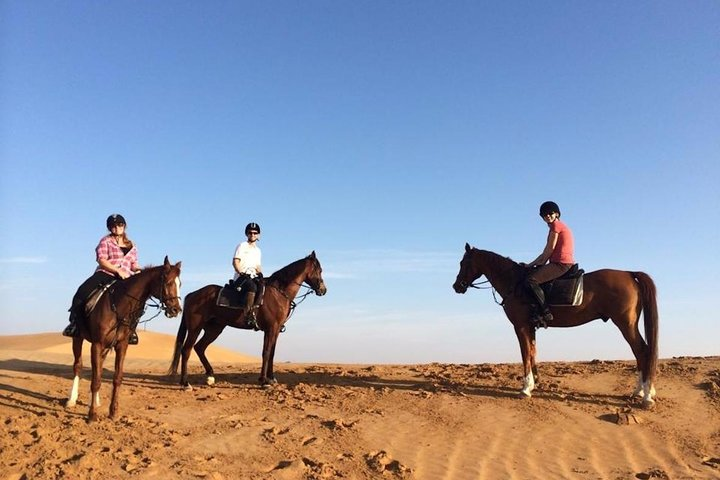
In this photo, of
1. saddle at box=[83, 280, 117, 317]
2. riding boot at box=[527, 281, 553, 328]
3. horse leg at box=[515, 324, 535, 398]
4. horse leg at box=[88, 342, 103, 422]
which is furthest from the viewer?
horse leg at box=[515, 324, 535, 398]

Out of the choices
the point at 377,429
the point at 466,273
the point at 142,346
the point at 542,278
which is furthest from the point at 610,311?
the point at 142,346

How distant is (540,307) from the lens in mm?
10188

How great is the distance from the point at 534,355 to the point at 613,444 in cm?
268

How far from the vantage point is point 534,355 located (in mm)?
10766

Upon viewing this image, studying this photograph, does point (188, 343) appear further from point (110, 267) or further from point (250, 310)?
point (110, 267)

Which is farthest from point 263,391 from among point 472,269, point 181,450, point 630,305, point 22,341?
point 22,341

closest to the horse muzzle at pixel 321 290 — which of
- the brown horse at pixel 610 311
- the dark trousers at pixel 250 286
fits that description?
the dark trousers at pixel 250 286

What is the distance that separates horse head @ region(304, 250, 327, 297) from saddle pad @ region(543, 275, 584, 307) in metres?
4.75

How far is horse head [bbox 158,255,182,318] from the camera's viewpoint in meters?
8.90

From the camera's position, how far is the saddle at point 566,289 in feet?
32.5

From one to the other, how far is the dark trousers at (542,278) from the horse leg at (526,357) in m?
0.57

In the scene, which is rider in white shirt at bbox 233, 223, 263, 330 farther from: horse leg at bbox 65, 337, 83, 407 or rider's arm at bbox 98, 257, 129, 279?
horse leg at bbox 65, 337, 83, 407

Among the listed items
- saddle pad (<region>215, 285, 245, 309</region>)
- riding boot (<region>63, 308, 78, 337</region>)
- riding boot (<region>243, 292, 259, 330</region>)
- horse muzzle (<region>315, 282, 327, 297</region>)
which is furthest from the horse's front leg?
riding boot (<region>63, 308, 78, 337</region>)

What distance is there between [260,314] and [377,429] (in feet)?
12.9
